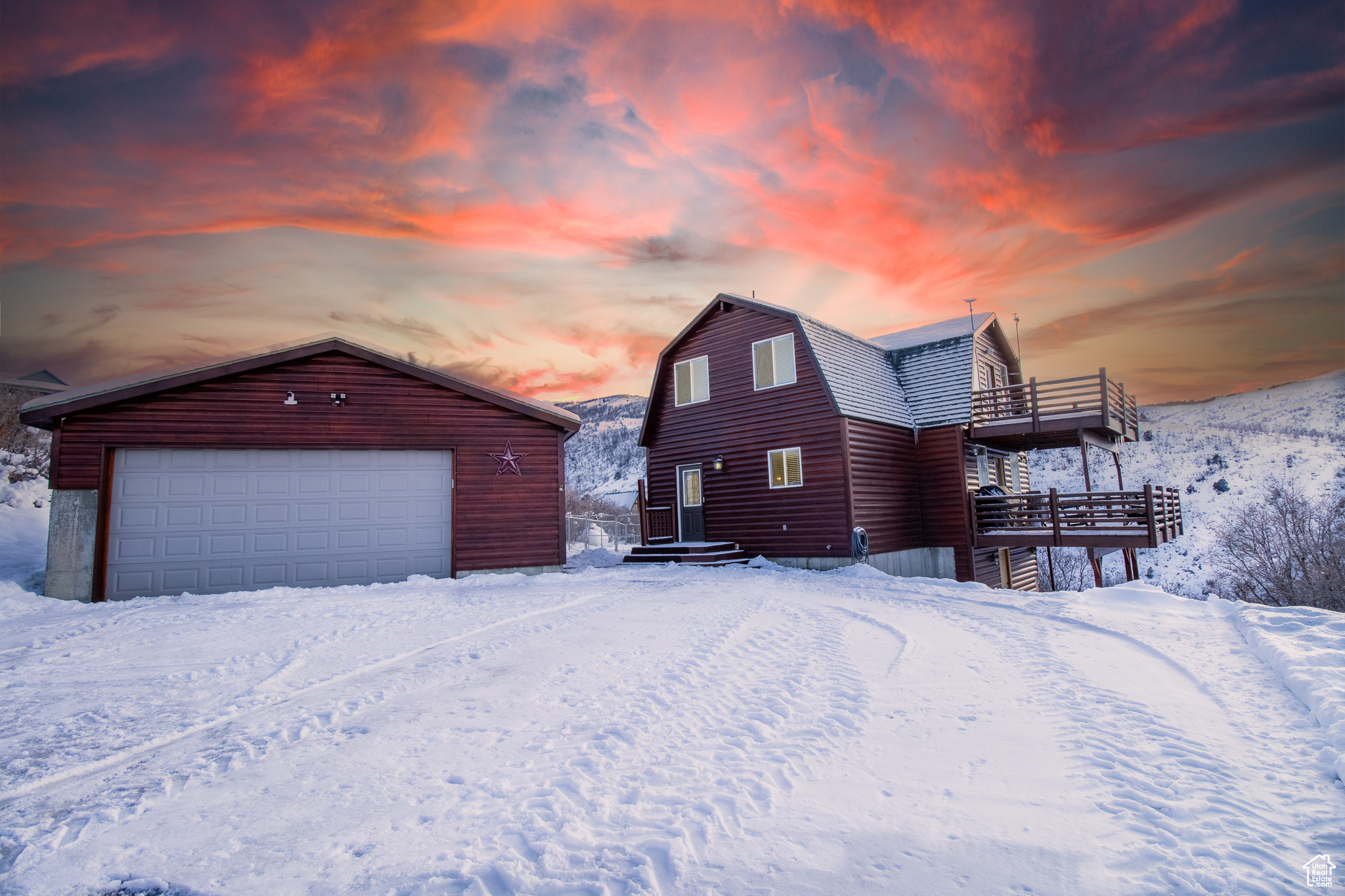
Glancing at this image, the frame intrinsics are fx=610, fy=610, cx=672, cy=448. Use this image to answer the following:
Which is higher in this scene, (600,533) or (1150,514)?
(1150,514)

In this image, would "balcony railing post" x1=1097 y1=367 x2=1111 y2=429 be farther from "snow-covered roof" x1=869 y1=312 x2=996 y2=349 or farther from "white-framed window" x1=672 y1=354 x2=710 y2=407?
"white-framed window" x1=672 y1=354 x2=710 y2=407

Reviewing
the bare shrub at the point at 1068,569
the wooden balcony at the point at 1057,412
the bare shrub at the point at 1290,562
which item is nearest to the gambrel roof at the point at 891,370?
the wooden balcony at the point at 1057,412

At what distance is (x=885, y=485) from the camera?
15.3m

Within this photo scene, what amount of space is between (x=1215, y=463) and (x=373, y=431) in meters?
49.4

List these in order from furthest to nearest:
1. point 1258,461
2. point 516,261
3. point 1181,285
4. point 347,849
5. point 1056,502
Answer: point 1258,461
point 1181,285
point 516,261
point 1056,502
point 347,849

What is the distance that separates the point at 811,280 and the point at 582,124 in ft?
29.4

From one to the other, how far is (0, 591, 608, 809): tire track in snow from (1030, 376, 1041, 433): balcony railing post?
46.1 ft

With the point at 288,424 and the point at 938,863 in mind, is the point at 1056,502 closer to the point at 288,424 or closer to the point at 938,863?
the point at 938,863

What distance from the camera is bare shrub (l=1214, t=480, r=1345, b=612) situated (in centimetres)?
1523

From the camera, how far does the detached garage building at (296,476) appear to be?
10469 mm

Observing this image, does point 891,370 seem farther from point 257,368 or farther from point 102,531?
point 102,531

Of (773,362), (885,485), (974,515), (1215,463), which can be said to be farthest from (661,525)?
(1215,463)

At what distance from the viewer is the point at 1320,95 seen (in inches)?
532

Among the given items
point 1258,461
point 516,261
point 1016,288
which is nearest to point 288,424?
point 516,261
